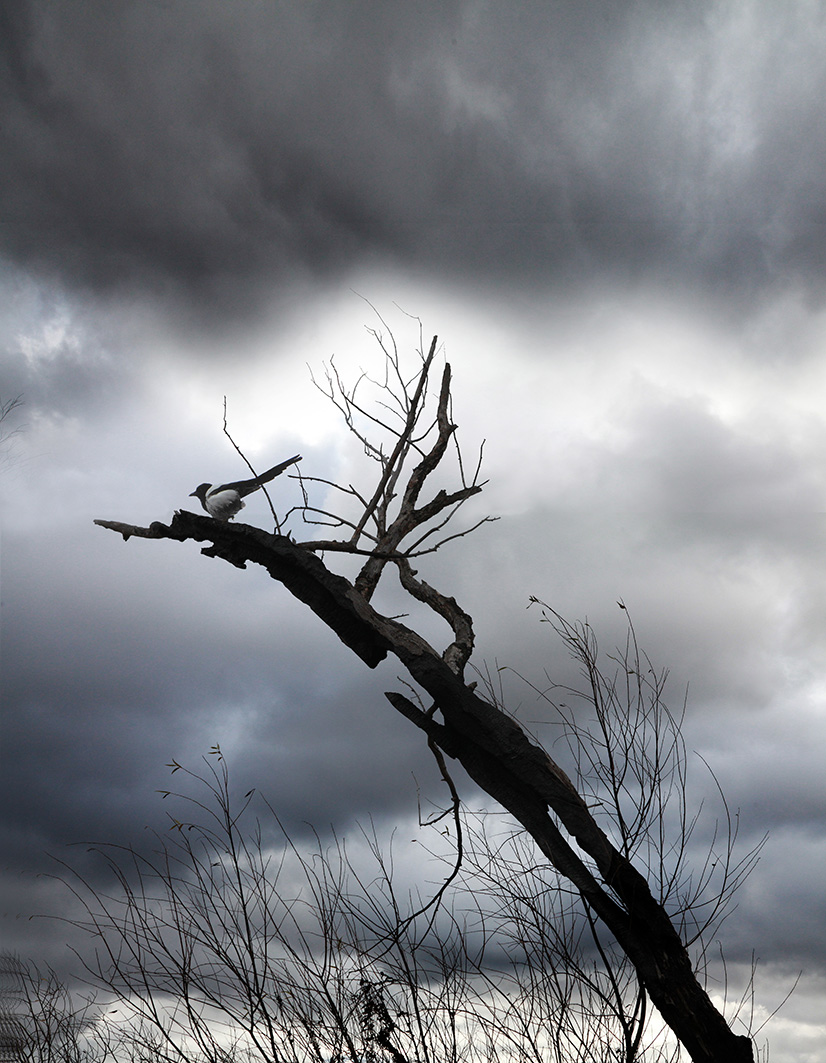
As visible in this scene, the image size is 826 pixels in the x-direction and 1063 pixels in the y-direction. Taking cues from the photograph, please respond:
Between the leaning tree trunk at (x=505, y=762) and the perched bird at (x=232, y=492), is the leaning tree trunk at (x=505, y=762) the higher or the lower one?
the lower one

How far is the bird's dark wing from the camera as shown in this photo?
4031mm

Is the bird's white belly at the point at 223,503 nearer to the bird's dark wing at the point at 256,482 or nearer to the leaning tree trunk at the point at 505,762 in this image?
the bird's dark wing at the point at 256,482

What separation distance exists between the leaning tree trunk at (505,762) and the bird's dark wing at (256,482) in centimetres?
58

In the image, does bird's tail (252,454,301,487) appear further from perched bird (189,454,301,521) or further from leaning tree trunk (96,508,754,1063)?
leaning tree trunk (96,508,754,1063)

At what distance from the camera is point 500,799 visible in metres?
3.13

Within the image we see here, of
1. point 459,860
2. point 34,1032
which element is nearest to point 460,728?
point 459,860

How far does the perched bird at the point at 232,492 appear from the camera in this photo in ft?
13.3

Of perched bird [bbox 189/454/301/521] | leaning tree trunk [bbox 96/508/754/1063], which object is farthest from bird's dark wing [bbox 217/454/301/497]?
leaning tree trunk [bbox 96/508/754/1063]

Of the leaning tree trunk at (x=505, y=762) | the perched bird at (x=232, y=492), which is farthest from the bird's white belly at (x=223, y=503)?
the leaning tree trunk at (x=505, y=762)

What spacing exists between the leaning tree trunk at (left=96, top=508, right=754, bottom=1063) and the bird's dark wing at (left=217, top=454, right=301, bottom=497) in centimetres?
58

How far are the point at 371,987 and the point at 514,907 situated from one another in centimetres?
62

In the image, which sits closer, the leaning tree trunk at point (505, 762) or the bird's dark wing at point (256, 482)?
the leaning tree trunk at point (505, 762)

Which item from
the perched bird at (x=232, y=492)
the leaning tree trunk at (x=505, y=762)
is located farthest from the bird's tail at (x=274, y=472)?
the leaning tree trunk at (x=505, y=762)

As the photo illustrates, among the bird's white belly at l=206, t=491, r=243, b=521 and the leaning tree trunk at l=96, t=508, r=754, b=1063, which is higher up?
the bird's white belly at l=206, t=491, r=243, b=521
